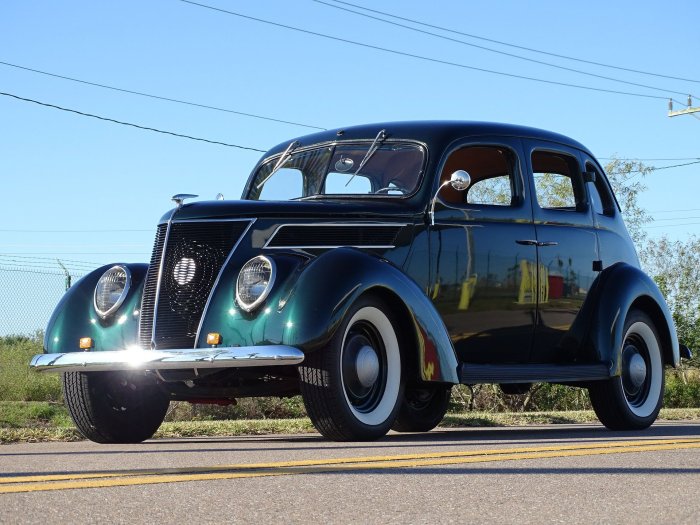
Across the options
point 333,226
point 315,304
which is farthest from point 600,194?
point 315,304

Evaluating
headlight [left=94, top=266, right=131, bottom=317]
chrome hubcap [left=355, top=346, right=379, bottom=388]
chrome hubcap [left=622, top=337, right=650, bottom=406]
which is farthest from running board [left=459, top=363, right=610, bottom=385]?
headlight [left=94, top=266, right=131, bottom=317]

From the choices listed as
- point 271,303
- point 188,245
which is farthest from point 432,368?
point 188,245

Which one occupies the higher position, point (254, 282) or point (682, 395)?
point (254, 282)

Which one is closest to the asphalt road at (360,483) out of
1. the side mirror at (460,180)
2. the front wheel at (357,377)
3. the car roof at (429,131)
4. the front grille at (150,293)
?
the front wheel at (357,377)

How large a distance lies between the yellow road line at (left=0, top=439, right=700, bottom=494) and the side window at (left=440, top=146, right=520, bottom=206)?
2.71 meters

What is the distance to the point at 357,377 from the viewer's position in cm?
733

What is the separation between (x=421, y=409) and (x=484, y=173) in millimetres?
1940

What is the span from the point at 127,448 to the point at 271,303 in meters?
1.28

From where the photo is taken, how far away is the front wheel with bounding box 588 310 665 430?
9492 mm

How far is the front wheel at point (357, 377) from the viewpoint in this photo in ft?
23.1

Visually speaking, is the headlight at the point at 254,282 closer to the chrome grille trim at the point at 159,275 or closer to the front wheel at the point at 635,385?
the chrome grille trim at the point at 159,275

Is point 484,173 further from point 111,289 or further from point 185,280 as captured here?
point 111,289

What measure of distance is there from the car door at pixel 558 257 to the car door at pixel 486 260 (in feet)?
0.38

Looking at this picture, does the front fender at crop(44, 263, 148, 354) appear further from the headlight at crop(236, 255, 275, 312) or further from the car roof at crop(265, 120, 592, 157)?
the car roof at crop(265, 120, 592, 157)
